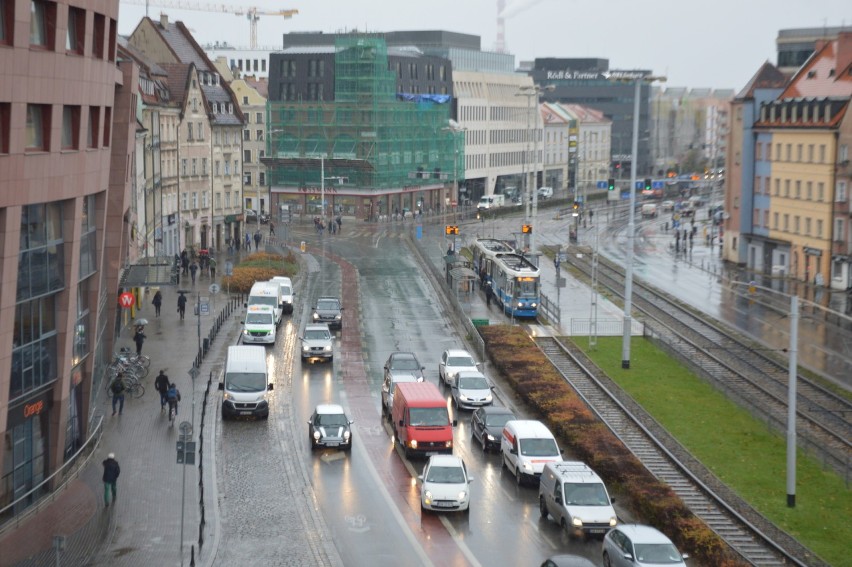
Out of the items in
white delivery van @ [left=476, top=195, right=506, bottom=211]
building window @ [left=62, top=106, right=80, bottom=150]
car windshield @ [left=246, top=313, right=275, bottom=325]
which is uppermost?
building window @ [left=62, top=106, right=80, bottom=150]

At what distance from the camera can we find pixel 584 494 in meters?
34.4

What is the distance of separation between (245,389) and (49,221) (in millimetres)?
13702

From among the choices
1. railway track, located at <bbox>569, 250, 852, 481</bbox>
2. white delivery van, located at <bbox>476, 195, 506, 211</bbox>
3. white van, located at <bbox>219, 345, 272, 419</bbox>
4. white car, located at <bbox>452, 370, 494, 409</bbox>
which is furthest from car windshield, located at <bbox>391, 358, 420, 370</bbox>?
white delivery van, located at <bbox>476, 195, 506, 211</bbox>

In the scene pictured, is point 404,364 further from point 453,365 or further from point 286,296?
point 286,296

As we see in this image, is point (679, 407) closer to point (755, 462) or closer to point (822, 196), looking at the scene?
point (755, 462)

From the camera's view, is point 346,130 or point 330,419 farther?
point 346,130

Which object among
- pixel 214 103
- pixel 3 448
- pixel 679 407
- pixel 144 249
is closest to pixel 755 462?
pixel 679 407

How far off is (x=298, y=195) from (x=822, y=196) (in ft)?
231

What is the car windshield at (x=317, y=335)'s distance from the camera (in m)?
59.7

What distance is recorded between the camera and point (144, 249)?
76.1 metres

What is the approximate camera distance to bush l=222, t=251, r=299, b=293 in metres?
80.0

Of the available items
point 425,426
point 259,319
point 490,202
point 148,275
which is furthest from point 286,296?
point 490,202

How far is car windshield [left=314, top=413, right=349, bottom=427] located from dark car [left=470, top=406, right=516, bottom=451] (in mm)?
4718

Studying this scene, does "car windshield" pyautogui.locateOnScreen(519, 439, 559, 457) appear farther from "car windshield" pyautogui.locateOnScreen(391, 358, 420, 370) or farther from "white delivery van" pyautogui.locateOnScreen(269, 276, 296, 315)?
"white delivery van" pyautogui.locateOnScreen(269, 276, 296, 315)
